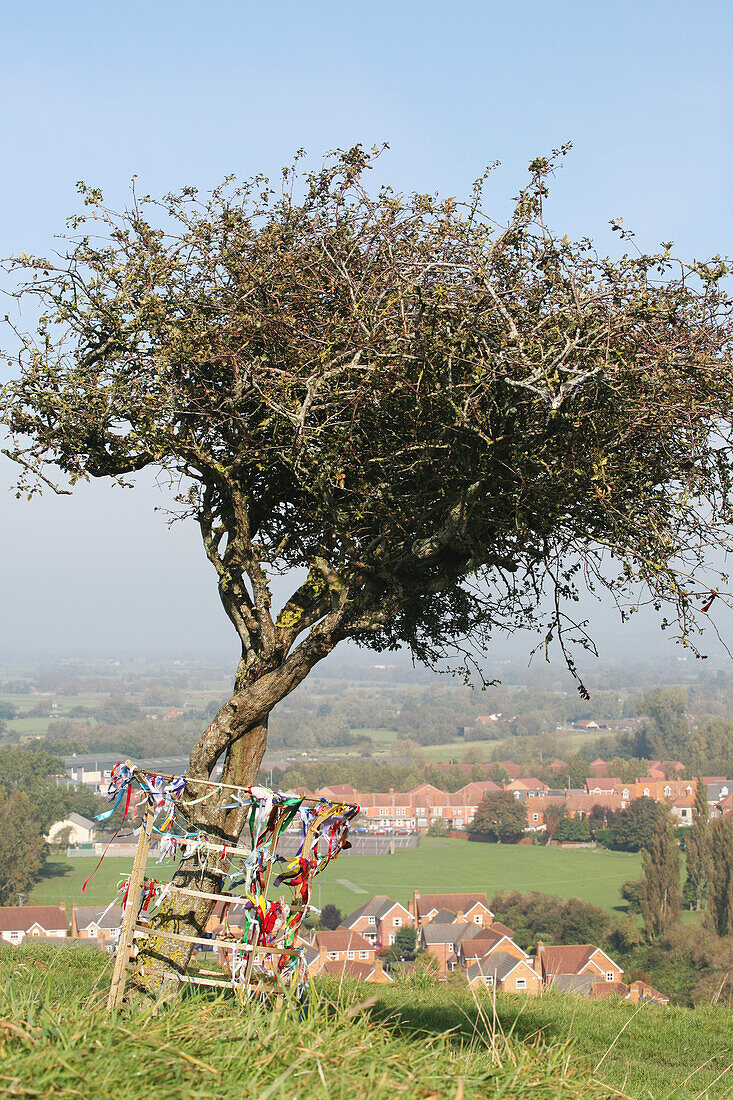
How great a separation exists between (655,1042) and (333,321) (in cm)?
813

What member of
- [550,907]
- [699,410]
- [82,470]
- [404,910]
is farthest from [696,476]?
[550,907]

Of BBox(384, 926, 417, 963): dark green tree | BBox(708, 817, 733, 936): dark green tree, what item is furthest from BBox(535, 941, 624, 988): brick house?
BBox(708, 817, 733, 936): dark green tree

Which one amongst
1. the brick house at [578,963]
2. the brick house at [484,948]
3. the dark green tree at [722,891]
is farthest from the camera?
the dark green tree at [722,891]

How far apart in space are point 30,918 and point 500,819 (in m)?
77.5

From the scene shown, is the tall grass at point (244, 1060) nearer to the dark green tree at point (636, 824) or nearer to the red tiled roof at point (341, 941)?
the red tiled roof at point (341, 941)

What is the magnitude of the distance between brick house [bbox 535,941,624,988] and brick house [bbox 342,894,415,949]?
14499mm

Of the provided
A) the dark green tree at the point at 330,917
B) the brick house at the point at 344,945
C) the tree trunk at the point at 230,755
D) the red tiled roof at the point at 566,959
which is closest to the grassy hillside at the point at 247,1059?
the tree trunk at the point at 230,755

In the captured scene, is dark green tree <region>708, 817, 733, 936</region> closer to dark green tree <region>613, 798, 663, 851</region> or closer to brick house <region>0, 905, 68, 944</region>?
dark green tree <region>613, 798, 663, 851</region>

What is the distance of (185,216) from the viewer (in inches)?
343

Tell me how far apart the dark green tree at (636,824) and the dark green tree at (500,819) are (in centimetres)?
1180

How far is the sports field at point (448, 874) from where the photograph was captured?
74.2m


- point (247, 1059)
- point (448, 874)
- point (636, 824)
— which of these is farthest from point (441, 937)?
point (636, 824)

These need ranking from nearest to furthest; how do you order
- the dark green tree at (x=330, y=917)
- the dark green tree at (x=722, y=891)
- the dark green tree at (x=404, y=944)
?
the dark green tree at (x=404, y=944)
the dark green tree at (x=722, y=891)
the dark green tree at (x=330, y=917)

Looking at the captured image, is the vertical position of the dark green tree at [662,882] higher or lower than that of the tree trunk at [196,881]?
lower
